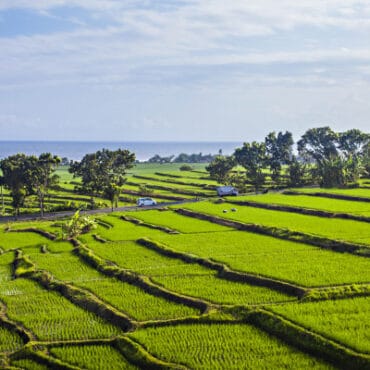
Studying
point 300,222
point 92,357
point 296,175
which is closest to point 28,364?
point 92,357

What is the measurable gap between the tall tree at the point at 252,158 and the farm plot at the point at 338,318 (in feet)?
196

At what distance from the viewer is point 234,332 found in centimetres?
2139

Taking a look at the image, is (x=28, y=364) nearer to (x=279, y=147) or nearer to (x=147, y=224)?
(x=147, y=224)

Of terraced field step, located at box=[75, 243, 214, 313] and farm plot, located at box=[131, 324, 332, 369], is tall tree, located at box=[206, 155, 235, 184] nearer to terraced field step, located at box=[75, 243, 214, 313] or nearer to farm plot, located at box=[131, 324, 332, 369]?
terraced field step, located at box=[75, 243, 214, 313]

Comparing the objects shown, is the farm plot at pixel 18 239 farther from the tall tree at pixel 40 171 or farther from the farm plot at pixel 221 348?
the farm plot at pixel 221 348

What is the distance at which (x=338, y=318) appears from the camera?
21422 millimetres

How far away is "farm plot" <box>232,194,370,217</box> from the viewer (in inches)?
1833

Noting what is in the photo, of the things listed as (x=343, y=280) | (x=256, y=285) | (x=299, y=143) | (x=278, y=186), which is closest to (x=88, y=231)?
(x=256, y=285)

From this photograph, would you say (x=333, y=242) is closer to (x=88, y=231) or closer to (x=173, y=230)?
(x=173, y=230)

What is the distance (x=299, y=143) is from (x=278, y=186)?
74.1 ft

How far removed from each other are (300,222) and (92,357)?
26.2 m

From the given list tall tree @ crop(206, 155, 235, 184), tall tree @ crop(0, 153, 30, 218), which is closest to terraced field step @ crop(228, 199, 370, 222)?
tall tree @ crop(0, 153, 30, 218)

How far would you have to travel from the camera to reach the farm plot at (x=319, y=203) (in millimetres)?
46556

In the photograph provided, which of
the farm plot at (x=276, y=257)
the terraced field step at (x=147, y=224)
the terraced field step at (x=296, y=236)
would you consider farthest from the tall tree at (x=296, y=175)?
the farm plot at (x=276, y=257)
